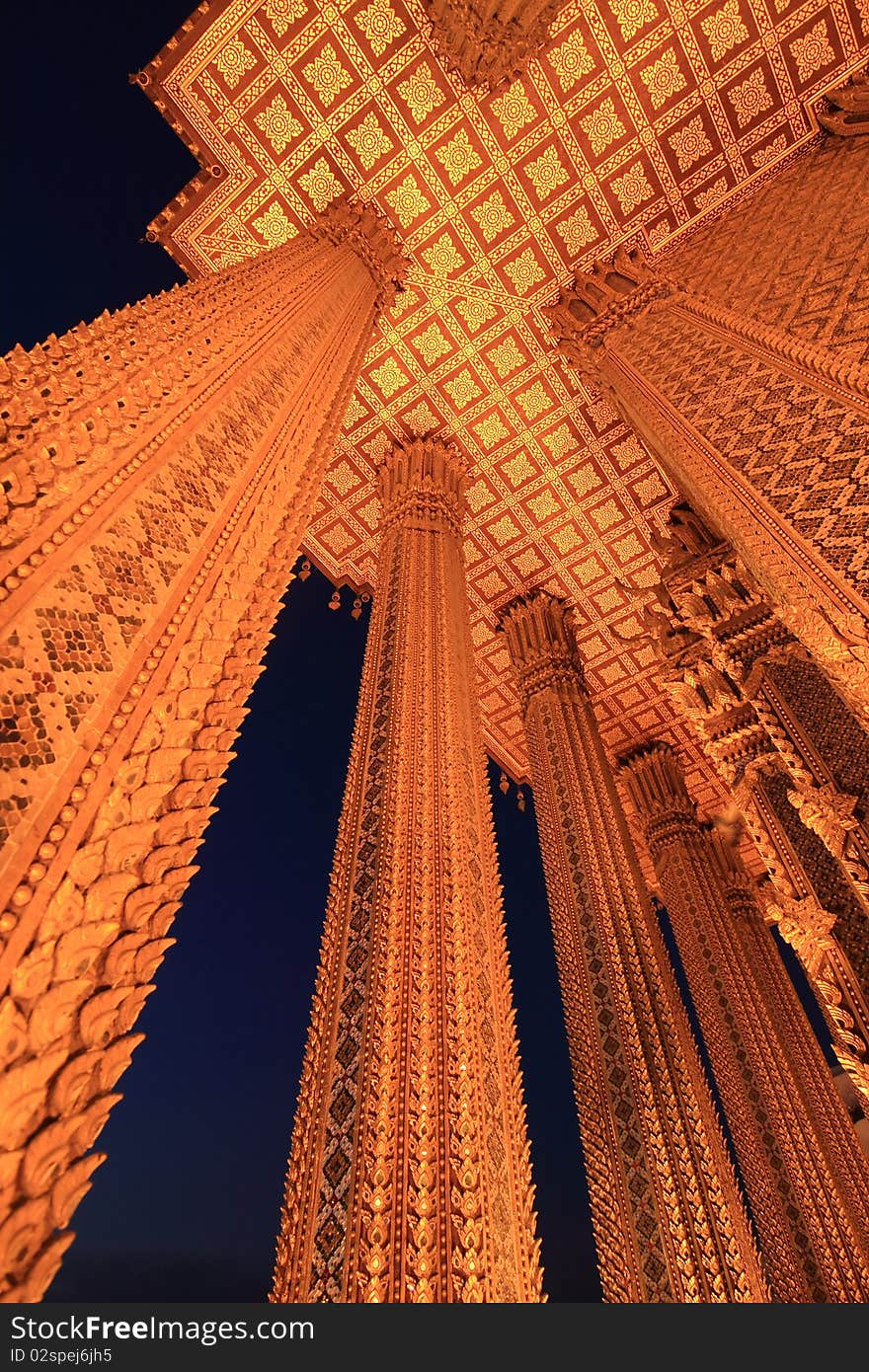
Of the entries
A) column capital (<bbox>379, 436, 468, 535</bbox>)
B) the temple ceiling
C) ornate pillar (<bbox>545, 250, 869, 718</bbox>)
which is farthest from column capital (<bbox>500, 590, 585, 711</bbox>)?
ornate pillar (<bbox>545, 250, 869, 718</bbox>)

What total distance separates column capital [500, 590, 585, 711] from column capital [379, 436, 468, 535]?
1.81 meters

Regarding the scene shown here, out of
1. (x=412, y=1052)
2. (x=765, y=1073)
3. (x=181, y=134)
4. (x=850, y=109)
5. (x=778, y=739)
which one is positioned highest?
(x=181, y=134)

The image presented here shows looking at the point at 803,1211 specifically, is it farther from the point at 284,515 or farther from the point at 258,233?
the point at 258,233

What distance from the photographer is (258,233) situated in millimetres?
5664

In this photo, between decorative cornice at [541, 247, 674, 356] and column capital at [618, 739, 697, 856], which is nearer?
decorative cornice at [541, 247, 674, 356]

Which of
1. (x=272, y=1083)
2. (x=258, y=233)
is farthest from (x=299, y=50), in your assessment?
(x=272, y=1083)

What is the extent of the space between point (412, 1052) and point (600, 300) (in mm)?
5797

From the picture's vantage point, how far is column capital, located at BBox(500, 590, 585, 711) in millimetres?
7324

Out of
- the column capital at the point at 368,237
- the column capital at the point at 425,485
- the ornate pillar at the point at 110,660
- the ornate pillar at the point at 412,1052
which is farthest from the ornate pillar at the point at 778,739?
the column capital at the point at 368,237

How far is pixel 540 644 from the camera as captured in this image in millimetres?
7543

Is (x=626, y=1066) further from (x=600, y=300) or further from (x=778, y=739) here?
(x=600, y=300)

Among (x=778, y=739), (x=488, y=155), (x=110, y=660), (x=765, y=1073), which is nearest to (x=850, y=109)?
(x=488, y=155)

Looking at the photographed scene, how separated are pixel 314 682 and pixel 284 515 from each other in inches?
259

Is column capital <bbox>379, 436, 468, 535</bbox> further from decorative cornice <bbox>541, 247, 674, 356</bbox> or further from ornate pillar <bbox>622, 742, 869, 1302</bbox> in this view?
ornate pillar <bbox>622, 742, 869, 1302</bbox>
